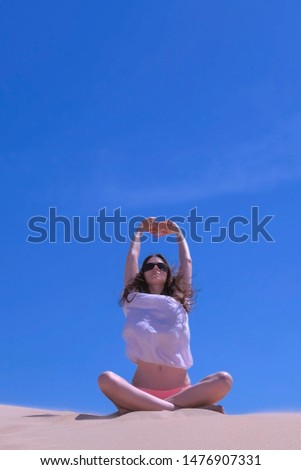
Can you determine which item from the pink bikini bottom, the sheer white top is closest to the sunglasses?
the sheer white top

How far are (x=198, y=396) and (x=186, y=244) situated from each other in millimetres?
2303

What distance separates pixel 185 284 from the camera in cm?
801

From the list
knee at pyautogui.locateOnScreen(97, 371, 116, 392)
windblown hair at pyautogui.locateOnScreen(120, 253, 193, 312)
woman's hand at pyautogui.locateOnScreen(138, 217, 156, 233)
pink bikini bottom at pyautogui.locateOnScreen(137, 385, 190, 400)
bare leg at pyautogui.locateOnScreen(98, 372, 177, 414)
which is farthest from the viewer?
woman's hand at pyautogui.locateOnScreen(138, 217, 156, 233)

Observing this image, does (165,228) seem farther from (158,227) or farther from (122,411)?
(122,411)

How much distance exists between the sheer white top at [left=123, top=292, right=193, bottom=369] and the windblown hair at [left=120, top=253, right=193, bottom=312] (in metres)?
0.22

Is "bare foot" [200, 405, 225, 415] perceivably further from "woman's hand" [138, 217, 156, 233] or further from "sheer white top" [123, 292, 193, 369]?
"woman's hand" [138, 217, 156, 233]

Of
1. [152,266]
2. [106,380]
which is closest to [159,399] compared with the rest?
[106,380]

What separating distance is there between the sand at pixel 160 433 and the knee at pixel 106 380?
1.78 ft

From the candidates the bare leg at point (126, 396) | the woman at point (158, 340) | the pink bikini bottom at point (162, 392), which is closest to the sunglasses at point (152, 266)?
the woman at point (158, 340)

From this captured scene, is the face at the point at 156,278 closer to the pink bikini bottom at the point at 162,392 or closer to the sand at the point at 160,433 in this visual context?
the pink bikini bottom at the point at 162,392

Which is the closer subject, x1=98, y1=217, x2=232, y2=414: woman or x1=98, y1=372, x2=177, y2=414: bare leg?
x1=98, y1=372, x2=177, y2=414: bare leg

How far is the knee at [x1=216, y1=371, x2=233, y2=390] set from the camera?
Answer: 6742 mm

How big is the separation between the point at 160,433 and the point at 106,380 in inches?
77.9
